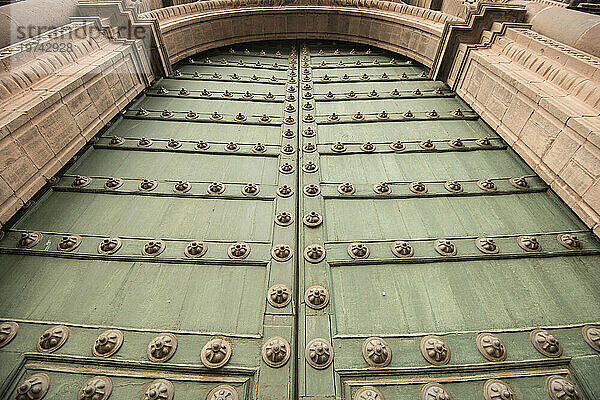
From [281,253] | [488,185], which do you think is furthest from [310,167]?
[488,185]

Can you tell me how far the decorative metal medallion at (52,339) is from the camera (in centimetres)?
286

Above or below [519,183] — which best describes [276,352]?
below

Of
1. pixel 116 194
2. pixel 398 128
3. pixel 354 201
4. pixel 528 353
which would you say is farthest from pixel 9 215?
pixel 398 128

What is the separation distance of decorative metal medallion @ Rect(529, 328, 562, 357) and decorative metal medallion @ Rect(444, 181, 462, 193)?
7.41 feet

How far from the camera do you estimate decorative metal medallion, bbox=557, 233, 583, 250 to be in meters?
3.79

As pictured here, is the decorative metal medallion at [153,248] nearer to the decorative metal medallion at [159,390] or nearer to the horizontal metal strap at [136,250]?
the horizontal metal strap at [136,250]

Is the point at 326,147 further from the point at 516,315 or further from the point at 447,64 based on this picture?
the point at 447,64

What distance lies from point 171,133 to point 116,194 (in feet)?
6.30

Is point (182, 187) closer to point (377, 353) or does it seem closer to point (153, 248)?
point (153, 248)

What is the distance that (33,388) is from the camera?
8.50 feet

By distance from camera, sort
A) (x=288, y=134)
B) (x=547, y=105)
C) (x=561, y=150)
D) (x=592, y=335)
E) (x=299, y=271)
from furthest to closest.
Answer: (x=288, y=134), (x=547, y=105), (x=561, y=150), (x=299, y=271), (x=592, y=335)

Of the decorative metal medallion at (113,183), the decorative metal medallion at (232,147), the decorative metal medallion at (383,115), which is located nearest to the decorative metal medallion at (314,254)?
the decorative metal medallion at (232,147)

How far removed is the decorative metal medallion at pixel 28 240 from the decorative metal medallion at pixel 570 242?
22.2 feet

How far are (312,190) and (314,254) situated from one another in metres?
1.29
